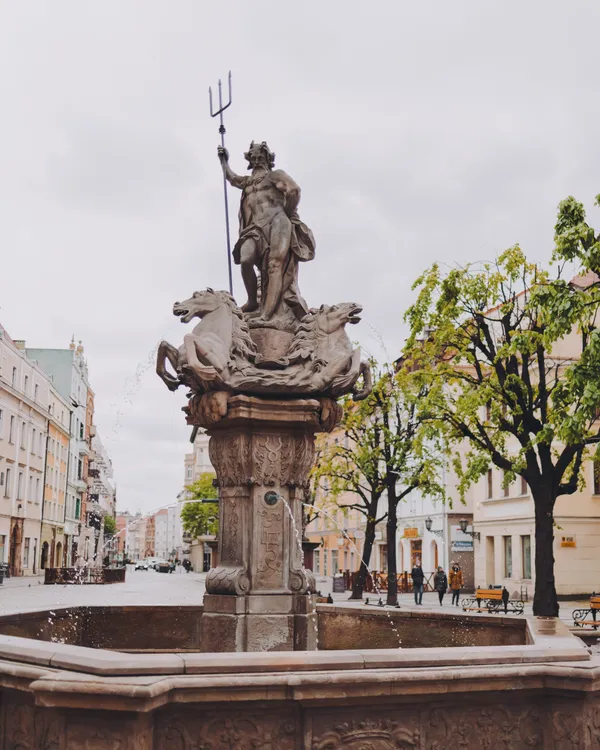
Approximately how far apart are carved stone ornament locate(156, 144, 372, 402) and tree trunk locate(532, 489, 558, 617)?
38.5ft

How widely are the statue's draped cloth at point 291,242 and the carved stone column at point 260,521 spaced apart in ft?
4.86

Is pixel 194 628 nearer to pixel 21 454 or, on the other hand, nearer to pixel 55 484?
pixel 21 454

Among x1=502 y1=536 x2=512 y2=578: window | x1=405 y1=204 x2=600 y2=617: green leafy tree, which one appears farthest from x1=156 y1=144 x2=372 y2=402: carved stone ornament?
x1=502 y1=536 x2=512 y2=578: window

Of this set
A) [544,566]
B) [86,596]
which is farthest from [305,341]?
[86,596]

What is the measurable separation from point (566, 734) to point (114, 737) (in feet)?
9.01

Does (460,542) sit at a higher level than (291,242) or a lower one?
lower

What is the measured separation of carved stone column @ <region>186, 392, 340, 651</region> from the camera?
8477mm

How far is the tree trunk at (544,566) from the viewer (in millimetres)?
19828

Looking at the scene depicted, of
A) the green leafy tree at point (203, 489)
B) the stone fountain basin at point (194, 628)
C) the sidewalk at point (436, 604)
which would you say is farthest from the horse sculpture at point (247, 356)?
the green leafy tree at point (203, 489)

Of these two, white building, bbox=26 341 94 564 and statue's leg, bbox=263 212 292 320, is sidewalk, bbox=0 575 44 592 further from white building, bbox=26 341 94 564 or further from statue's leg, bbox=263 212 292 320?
statue's leg, bbox=263 212 292 320

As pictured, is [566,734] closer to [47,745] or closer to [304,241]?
[47,745]

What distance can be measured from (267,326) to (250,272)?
80cm

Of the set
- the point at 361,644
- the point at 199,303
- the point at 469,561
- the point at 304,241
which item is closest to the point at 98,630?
the point at 361,644

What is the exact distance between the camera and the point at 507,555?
40969mm
